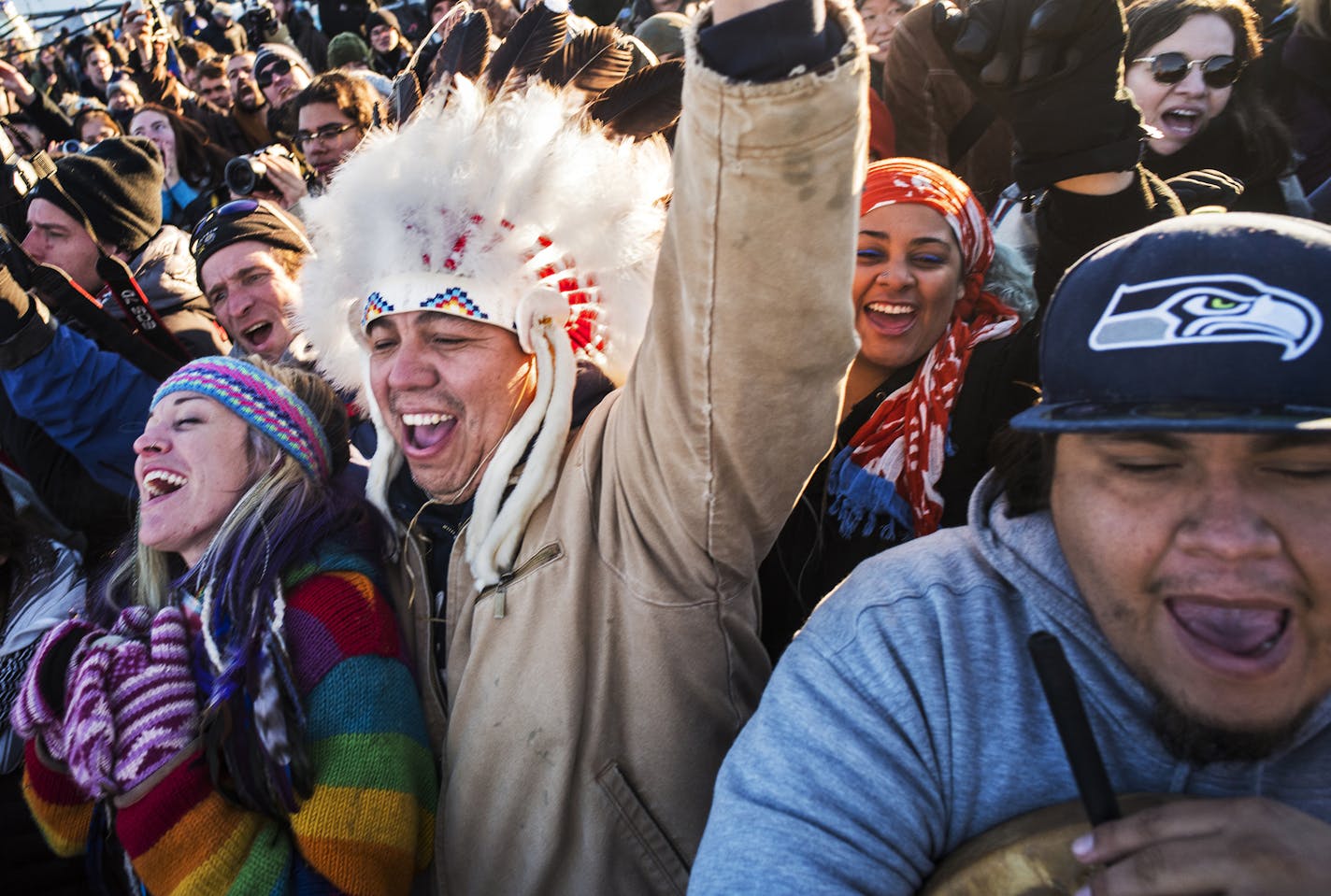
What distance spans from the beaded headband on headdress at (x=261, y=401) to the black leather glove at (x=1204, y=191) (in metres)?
2.06

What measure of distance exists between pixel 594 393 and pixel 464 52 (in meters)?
0.84

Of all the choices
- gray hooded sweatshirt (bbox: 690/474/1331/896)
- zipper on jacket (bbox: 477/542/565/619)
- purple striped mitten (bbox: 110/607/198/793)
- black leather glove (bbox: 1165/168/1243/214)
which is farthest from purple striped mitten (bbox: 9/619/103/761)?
black leather glove (bbox: 1165/168/1243/214)

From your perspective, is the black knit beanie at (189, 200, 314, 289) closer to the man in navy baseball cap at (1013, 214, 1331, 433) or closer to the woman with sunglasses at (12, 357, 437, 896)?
the woman with sunglasses at (12, 357, 437, 896)

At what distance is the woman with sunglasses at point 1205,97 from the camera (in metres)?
2.69

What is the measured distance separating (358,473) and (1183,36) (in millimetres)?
2593

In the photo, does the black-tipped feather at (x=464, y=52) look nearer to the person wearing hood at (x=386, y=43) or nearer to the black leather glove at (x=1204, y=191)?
the black leather glove at (x=1204, y=191)

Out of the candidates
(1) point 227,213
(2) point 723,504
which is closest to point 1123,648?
(2) point 723,504

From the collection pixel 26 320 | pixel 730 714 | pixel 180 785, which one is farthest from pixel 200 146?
pixel 730 714

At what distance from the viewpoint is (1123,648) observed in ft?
3.62

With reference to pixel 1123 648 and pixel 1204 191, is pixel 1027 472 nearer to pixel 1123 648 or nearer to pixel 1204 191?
pixel 1123 648

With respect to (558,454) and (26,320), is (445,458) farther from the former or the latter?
(26,320)

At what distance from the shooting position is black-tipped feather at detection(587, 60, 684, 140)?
1.93 meters

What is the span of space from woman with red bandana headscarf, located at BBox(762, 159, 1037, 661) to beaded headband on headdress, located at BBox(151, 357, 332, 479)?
1.03 metres

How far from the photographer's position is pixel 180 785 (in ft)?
5.18
